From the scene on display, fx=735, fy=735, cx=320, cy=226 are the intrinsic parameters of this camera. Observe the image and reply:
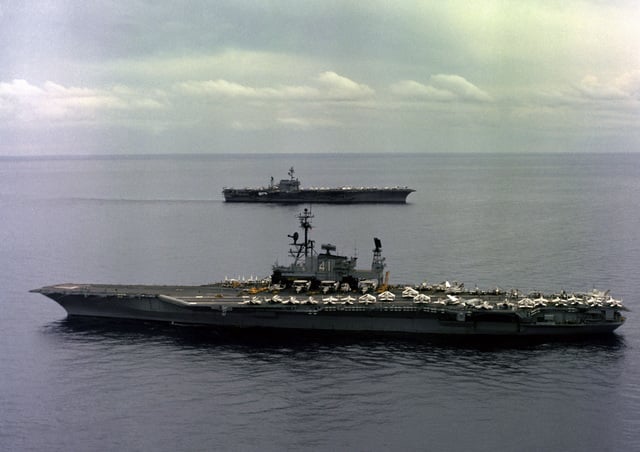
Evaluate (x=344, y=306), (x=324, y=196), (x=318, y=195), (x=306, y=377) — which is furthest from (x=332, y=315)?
(x=318, y=195)

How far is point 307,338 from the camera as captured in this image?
152 ft

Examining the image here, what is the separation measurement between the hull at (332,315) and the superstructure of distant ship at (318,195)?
84016 mm

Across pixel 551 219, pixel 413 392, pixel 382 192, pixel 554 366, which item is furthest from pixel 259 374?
pixel 382 192

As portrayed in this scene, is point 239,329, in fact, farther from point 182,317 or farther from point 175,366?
point 175,366

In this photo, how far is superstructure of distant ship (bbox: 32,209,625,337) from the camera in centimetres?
4575

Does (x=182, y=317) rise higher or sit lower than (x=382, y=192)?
lower

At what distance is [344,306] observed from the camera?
4659 cm

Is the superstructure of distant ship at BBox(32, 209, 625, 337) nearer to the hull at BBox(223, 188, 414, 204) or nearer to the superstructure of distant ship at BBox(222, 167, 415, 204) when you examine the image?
the superstructure of distant ship at BBox(222, 167, 415, 204)

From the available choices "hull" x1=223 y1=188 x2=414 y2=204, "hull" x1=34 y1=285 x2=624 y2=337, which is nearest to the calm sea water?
"hull" x1=34 y1=285 x2=624 y2=337

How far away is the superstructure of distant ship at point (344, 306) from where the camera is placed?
4575 cm

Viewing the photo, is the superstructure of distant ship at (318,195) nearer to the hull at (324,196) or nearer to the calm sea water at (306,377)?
the hull at (324,196)

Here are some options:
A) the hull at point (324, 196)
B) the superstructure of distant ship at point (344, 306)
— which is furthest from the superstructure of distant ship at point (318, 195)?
the superstructure of distant ship at point (344, 306)

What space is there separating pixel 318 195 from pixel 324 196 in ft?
4.72

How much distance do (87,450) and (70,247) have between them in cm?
5633
